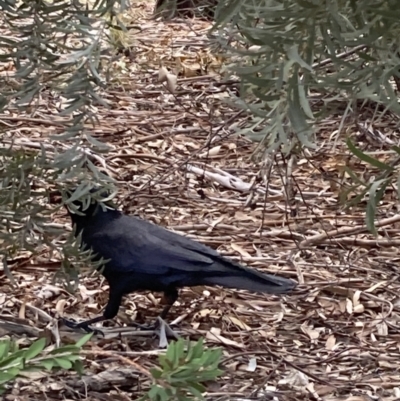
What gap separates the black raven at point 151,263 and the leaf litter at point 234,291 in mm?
138

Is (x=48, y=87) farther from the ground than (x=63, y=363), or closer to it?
farther from the ground

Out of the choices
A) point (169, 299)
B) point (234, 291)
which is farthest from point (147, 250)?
point (234, 291)

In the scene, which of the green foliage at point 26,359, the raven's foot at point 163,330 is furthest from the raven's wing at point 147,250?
the green foliage at point 26,359

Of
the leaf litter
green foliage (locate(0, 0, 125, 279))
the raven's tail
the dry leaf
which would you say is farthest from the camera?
the dry leaf

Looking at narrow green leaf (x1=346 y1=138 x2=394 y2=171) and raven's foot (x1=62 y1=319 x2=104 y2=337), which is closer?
narrow green leaf (x1=346 y1=138 x2=394 y2=171)

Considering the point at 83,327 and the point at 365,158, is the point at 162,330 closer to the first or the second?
the point at 83,327

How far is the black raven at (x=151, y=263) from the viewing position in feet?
7.06

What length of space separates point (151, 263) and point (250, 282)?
0.87 feet

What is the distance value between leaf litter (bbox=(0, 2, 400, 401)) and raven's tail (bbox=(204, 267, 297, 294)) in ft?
0.53

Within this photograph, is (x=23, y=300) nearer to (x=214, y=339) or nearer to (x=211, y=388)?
(x=214, y=339)

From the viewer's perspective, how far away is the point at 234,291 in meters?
2.64

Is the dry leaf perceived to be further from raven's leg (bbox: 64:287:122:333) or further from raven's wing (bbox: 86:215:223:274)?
raven's leg (bbox: 64:287:122:333)

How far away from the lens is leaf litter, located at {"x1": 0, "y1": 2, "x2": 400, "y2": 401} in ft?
6.66

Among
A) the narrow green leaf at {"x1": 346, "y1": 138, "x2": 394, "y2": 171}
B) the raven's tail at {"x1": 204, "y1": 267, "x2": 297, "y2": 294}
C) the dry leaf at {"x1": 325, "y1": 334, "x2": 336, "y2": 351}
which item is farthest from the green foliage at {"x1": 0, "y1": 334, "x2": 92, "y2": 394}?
the dry leaf at {"x1": 325, "y1": 334, "x2": 336, "y2": 351}
